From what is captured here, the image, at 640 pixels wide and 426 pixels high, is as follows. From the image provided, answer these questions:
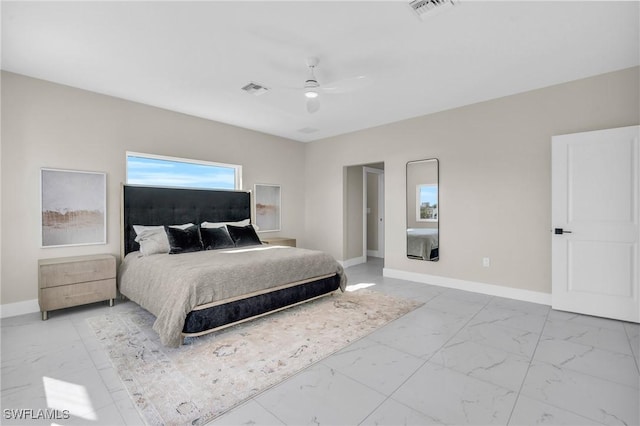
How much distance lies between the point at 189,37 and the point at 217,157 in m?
2.65

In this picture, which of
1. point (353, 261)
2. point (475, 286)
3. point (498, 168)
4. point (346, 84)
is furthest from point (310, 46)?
point (353, 261)

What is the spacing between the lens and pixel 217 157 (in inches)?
204

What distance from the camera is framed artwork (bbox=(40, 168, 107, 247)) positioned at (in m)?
3.55

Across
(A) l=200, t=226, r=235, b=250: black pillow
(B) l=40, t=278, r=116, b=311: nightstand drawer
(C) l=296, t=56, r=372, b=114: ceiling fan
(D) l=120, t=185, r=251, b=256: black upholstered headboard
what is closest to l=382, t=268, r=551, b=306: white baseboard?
(A) l=200, t=226, r=235, b=250: black pillow

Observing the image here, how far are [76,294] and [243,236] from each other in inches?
81.6

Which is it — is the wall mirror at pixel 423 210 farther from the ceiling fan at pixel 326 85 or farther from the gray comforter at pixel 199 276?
the ceiling fan at pixel 326 85

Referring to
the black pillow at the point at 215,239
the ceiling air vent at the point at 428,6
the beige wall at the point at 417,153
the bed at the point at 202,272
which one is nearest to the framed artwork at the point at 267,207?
the beige wall at the point at 417,153

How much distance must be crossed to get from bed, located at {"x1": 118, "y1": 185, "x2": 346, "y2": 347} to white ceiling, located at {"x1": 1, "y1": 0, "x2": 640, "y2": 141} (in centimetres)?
158

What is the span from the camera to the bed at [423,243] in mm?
4785

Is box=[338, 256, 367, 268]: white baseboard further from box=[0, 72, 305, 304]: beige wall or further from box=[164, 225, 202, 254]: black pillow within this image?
box=[0, 72, 305, 304]: beige wall

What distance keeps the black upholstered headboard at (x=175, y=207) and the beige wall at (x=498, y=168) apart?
8.92ft

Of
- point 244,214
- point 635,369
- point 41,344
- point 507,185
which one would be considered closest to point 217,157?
point 244,214

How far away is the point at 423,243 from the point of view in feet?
16.1

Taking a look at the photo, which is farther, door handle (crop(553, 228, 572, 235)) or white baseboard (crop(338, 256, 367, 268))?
white baseboard (crop(338, 256, 367, 268))
